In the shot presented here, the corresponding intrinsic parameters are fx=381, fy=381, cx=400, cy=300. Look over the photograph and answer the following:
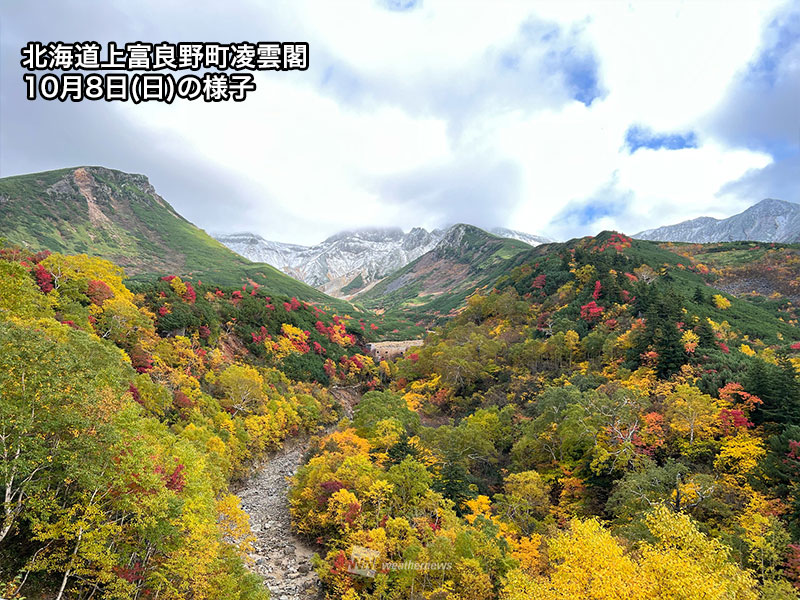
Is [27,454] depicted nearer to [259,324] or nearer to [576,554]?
[576,554]

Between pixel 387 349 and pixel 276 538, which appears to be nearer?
pixel 276 538

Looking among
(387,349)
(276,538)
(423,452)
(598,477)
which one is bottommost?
(276,538)

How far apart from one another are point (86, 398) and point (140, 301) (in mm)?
46109

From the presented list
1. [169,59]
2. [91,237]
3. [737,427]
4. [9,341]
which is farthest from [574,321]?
[91,237]

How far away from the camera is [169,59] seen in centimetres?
2672

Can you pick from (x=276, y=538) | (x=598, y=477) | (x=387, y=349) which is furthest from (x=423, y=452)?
(x=387, y=349)

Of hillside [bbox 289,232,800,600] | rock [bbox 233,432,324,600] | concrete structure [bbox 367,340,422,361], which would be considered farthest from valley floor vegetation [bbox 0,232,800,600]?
concrete structure [bbox 367,340,422,361]

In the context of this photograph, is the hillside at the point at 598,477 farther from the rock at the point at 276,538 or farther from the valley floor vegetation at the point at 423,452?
the rock at the point at 276,538

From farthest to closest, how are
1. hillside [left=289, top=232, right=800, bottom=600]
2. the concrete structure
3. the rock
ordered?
the concrete structure
the rock
hillside [left=289, top=232, right=800, bottom=600]

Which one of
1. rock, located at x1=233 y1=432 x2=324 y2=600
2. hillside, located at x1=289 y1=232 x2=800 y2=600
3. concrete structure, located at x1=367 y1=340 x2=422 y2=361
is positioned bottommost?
rock, located at x1=233 y1=432 x2=324 y2=600

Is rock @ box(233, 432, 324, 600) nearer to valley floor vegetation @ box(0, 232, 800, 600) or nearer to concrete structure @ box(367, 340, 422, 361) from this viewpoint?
valley floor vegetation @ box(0, 232, 800, 600)

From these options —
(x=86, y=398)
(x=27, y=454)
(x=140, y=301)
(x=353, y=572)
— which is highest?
(x=140, y=301)

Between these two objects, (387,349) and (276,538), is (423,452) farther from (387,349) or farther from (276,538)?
(387,349)

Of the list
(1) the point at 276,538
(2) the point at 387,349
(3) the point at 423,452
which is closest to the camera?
(1) the point at 276,538
